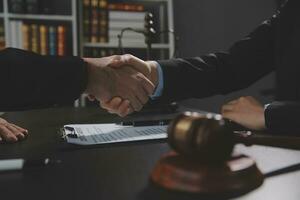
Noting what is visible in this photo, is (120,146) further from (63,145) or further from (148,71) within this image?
(148,71)

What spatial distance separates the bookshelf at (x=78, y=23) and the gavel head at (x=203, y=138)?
2.35 meters

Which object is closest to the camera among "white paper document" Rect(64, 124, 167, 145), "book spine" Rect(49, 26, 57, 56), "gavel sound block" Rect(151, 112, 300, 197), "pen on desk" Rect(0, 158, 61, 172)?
"gavel sound block" Rect(151, 112, 300, 197)

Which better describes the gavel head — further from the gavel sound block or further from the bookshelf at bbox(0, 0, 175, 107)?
the bookshelf at bbox(0, 0, 175, 107)

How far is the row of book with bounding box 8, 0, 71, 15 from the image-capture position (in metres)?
2.69

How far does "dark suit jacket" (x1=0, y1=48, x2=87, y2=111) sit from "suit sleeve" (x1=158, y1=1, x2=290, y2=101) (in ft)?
1.36

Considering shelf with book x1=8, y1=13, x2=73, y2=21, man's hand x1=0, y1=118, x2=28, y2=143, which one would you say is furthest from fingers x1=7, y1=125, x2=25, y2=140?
shelf with book x1=8, y1=13, x2=73, y2=21

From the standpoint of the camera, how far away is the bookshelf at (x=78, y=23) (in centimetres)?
267

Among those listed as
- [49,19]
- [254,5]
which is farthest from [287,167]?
[254,5]

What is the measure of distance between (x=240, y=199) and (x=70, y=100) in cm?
67

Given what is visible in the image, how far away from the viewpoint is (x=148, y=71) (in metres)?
1.25

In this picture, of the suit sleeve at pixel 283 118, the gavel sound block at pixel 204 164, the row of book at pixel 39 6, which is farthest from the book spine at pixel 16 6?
the gavel sound block at pixel 204 164

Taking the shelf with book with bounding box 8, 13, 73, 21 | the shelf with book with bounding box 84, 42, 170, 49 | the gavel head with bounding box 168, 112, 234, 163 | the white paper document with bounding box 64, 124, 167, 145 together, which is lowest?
the white paper document with bounding box 64, 124, 167, 145

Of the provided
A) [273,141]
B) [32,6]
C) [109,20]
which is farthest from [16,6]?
[273,141]

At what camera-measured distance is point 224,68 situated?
152 cm
